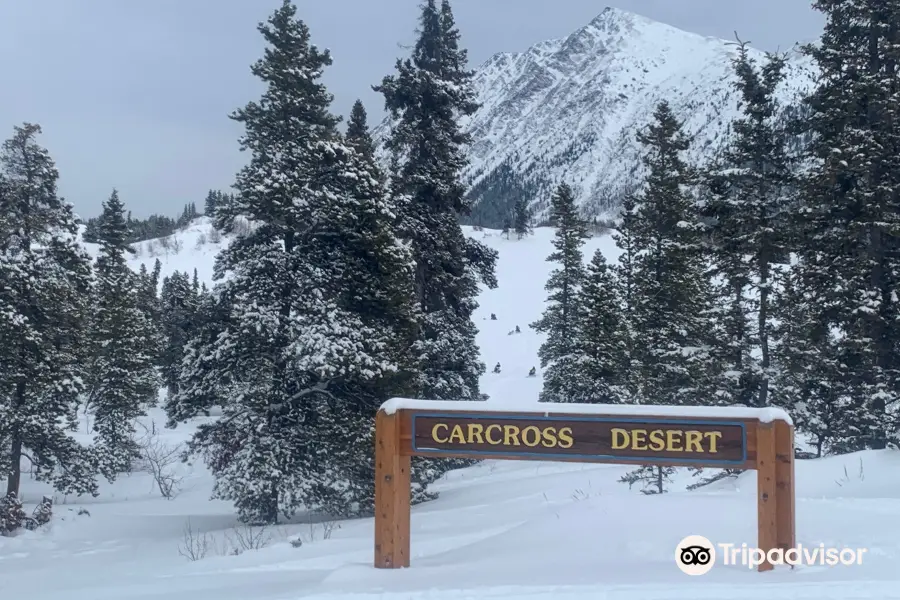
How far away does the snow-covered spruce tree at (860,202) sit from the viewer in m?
16.6

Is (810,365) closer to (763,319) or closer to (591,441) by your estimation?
(763,319)

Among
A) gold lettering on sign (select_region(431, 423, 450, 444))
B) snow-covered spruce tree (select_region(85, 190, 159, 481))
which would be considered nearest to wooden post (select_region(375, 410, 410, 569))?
gold lettering on sign (select_region(431, 423, 450, 444))

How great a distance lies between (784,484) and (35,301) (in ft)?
64.0

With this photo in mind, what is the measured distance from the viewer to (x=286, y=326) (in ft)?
53.9

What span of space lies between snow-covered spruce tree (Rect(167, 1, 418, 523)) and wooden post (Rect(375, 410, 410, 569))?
8.75 metres

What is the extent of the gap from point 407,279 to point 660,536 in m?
10.6

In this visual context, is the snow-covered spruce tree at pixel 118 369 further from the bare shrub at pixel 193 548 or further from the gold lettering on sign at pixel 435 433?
the gold lettering on sign at pixel 435 433

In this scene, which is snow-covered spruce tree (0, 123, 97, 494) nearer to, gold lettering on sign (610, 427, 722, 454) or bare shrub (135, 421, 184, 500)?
bare shrub (135, 421, 184, 500)

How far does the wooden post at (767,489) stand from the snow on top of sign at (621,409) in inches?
5.0

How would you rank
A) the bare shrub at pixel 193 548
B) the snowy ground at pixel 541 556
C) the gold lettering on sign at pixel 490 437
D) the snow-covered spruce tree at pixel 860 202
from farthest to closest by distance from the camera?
the snow-covered spruce tree at pixel 860 202
the bare shrub at pixel 193 548
the gold lettering on sign at pixel 490 437
the snowy ground at pixel 541 556

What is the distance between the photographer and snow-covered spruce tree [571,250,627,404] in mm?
28812

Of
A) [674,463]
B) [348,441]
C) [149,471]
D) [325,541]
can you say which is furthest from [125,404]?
[674,463]

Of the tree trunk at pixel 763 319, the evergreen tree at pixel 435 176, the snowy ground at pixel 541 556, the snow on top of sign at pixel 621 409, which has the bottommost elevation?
the snowy ground at pixel 541 556

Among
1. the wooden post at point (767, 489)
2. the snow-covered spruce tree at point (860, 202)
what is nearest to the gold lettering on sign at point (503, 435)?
the wooden post at point (767, 489)
